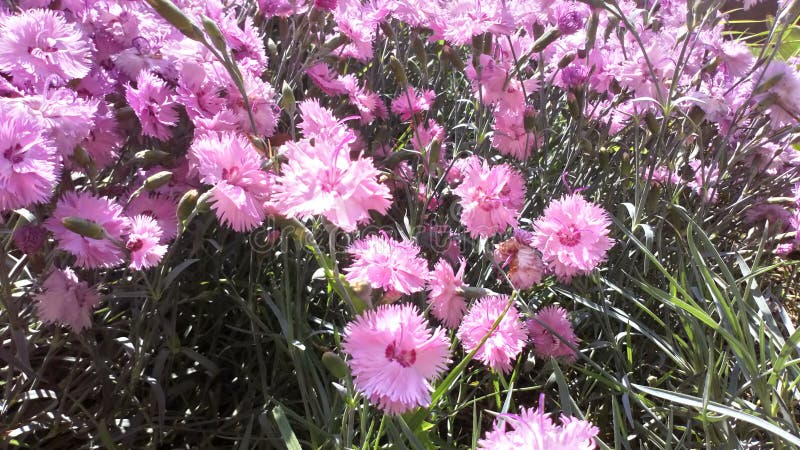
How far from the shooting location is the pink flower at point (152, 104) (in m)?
1.06

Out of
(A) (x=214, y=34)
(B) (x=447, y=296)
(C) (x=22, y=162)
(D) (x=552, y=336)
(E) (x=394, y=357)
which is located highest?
(A) (x=214, y=34)

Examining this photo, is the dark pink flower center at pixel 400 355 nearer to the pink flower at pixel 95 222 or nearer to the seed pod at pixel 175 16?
the pink flower at pixel 95 222

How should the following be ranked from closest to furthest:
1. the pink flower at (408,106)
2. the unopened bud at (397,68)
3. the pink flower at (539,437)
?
the pink flower at (539,437)
the unopened bud at (397,68)
the pink flower at (408,106)

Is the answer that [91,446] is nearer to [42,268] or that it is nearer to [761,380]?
[42,268]

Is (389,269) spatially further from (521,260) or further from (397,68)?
(397,68)

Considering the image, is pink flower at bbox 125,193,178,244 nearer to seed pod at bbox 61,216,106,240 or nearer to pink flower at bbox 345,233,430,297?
seed pod at bbox 61,216,106,240

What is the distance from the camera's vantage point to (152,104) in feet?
3.53

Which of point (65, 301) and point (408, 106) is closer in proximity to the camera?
point (65, 301)

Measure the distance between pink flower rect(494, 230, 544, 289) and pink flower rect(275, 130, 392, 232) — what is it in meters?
0.35

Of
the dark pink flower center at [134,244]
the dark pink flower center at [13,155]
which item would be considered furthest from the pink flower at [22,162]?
the dark pink flower center at [134,244]

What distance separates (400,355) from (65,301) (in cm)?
55

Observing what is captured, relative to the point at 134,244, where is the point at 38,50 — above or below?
above

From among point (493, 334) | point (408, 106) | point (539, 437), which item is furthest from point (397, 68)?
point (539, 437)

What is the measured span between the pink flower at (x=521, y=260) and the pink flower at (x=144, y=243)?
54 centimetres
